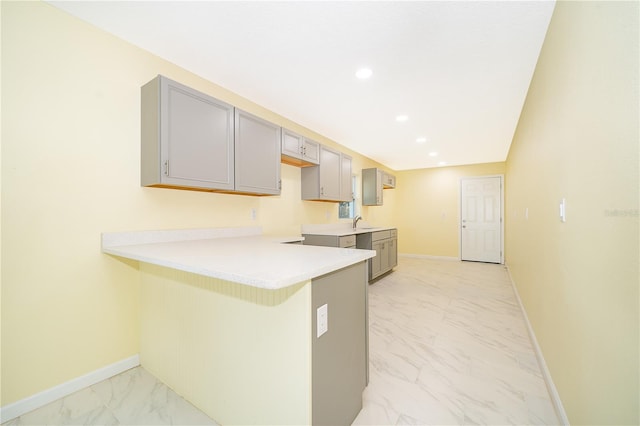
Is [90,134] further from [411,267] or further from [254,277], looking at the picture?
[411,267]

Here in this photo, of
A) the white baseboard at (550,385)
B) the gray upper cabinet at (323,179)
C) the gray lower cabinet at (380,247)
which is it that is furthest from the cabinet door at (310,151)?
the white baseboard at (550,385)

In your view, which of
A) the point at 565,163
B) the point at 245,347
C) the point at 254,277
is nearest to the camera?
the point at 254,277

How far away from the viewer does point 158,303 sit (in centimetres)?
184

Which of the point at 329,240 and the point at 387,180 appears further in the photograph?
the point at 387,180

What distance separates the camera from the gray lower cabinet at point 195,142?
1882mm

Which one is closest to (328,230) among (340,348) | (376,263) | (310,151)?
(376,263)

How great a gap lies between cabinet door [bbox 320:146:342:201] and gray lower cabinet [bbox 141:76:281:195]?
1210 mm

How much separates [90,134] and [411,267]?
560cm

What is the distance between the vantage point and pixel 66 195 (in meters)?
1.70

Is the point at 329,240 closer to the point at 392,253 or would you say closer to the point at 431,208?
the point at 392,253

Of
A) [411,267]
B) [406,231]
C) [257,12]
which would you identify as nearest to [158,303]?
[257,12]

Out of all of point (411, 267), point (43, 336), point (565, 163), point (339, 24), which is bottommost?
point (411, 267)

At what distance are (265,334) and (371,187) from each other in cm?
451

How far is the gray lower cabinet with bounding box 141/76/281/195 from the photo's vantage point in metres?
1.88
